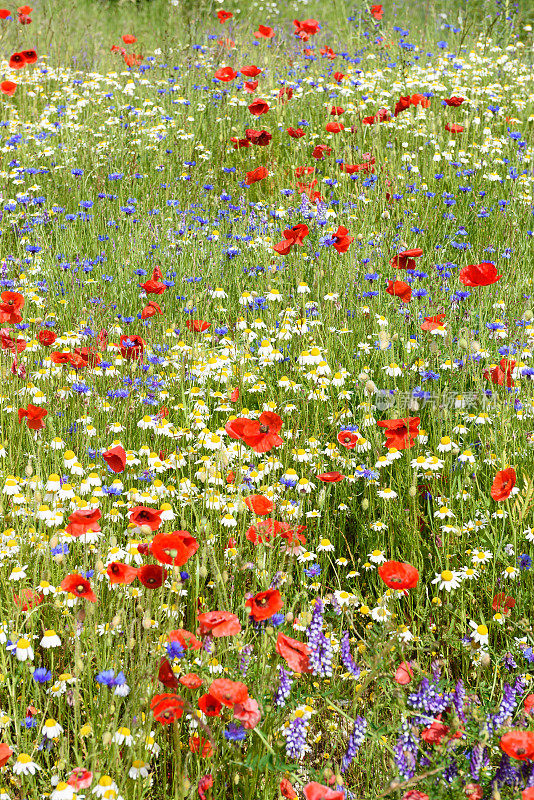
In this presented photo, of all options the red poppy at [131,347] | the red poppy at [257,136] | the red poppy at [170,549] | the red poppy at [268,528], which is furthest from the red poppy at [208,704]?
the red poppy at [257,136]

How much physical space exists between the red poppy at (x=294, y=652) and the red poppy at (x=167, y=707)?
0.21m

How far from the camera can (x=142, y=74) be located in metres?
7.18

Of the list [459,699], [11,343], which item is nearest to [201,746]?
[459,699]

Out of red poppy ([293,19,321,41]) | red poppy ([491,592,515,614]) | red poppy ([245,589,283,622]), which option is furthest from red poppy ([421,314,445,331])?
red poppy ([293,19,321,41])

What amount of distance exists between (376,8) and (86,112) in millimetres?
2827

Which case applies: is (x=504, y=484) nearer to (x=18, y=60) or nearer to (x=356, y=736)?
(x=356, y=736)

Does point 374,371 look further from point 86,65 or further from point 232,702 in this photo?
point 86,65

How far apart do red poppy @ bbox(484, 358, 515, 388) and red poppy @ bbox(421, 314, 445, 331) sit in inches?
10.6

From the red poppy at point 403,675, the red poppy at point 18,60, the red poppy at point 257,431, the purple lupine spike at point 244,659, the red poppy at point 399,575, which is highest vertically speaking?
the red poppy at point 18,60

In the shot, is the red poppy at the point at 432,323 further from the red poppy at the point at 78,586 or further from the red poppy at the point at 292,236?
the red poppy at the point at 78,586

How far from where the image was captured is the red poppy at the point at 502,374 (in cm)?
252

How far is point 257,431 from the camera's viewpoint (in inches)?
75.7

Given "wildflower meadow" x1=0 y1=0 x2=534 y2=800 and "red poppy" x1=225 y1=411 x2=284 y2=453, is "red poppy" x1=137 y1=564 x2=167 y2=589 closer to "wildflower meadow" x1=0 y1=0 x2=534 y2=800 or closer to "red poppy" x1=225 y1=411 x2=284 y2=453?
"wildflower meadow" x1=0 y1=0 x2=534 y2=800

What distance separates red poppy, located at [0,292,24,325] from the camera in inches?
109
